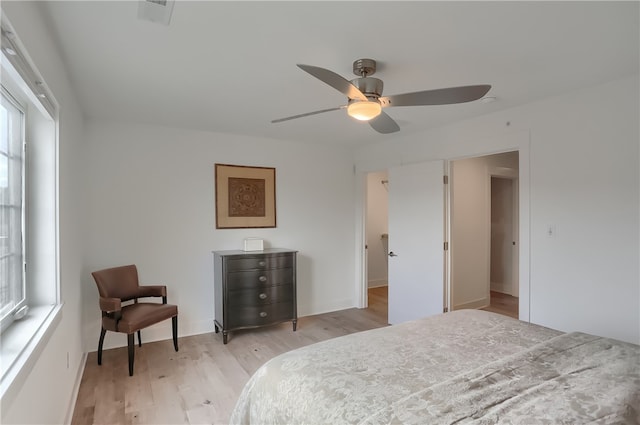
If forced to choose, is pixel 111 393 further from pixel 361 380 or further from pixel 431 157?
pixel 431 157

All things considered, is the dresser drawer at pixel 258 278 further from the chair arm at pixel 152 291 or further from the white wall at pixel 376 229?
the white wall at pixel 376 229

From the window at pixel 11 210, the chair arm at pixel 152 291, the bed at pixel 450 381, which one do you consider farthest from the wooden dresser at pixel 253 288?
the bed at pixel 450 381

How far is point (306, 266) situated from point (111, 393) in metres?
2.59

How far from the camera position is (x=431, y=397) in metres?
1.26

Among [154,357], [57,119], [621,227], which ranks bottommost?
[154,357]

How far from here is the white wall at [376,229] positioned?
6523 millimetres

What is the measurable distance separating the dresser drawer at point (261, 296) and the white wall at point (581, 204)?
240 centimetres

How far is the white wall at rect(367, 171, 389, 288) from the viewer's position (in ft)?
21.4

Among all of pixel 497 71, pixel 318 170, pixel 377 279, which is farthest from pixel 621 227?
pixel 377 279

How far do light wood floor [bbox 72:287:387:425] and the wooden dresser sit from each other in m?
0.20

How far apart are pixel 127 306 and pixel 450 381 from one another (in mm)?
3032

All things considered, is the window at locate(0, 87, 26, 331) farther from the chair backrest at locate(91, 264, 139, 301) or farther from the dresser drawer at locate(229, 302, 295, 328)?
the dresser drawer at locate(229, 302, 295, 328)

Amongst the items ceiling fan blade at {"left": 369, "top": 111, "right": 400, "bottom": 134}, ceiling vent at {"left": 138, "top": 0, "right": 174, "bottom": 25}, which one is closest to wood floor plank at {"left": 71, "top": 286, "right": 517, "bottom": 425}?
ceiling fan blade at {"left": 369, "top": 111, "right": 400, "bottom": 134}

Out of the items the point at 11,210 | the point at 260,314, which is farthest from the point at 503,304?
the point at 11,210
